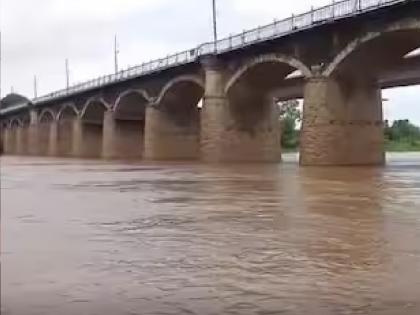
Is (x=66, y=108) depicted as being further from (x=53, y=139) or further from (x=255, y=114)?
(x=255, y=114)

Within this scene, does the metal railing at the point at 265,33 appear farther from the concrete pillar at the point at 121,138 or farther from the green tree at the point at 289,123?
the green tree at the point at 289,123

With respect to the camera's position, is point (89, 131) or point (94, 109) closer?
Answer: point (94, 109)

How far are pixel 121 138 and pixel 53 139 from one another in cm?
1464

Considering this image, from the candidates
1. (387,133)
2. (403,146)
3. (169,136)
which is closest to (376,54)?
(169,136)

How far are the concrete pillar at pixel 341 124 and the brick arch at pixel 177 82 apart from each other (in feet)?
46.7

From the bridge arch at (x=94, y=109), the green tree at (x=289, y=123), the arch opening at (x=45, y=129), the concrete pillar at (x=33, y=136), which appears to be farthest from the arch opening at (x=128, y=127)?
the green tree at (x=289, y=123)

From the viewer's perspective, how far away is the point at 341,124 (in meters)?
37.3

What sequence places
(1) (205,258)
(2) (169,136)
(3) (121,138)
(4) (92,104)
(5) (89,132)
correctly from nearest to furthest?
(1) (205,258), (2) (169,136), (3) (121,138), (4) (92,104), (5) (89,132)

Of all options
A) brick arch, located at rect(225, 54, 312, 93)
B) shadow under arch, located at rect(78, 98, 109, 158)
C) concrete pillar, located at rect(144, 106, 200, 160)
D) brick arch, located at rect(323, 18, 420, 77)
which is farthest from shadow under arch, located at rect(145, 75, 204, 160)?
brick arch, located at rect(323, 18, 420, 77)

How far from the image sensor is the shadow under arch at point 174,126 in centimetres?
5831

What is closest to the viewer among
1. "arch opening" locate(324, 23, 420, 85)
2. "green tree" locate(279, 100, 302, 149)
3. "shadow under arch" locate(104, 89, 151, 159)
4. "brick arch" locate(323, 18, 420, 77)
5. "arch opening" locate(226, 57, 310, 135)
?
"brick arch" locate(323, 18, 420, 77)

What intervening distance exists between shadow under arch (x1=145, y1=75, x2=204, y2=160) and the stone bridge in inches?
3.5

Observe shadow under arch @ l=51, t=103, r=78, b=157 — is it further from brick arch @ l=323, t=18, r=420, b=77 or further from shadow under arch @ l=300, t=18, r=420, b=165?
brick arch @ l=323, t=18, r=420, b=77

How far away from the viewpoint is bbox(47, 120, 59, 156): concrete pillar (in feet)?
247
